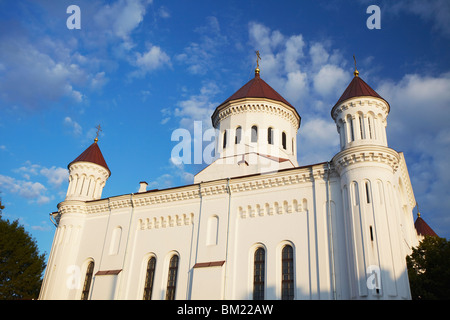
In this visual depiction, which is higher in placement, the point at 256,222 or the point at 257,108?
the point at 257,108

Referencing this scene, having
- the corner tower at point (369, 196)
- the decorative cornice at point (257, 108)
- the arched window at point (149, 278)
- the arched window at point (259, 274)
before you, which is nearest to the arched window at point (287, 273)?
the arched window at point (259, 274)

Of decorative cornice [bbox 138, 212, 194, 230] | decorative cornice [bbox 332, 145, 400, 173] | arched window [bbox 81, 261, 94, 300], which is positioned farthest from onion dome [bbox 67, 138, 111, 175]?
decorative cornice [bbox 332, 145, 400, 173]

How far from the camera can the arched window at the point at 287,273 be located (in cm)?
1950

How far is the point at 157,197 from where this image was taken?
84.9 feet

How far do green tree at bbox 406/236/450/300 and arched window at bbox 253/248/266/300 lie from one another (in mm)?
7908

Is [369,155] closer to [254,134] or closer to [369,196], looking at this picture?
[369,196]

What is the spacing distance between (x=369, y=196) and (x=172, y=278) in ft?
41.5

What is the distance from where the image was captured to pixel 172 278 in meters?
23.1

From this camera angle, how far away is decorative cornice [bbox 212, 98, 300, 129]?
29375 mm

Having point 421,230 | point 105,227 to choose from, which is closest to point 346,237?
point 105,227

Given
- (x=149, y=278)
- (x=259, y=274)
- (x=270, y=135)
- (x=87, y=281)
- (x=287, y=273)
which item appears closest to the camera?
(x=287, y=273)

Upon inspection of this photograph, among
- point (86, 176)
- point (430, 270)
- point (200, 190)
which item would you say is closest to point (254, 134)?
point (200, 190)

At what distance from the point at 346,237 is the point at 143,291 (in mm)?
13094
